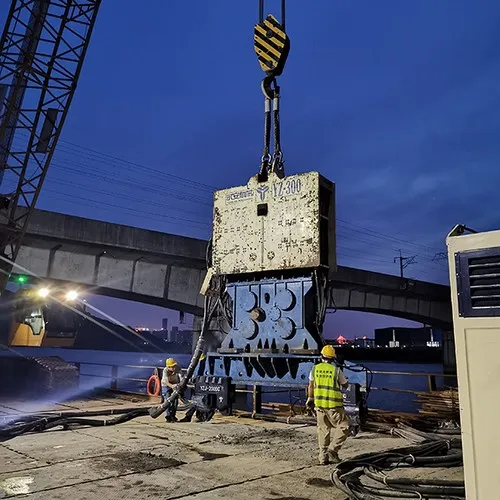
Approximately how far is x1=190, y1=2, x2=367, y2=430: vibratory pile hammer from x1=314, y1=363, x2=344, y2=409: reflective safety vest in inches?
49.1

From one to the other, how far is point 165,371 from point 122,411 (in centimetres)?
151

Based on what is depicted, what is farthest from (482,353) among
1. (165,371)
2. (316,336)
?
(165,371)

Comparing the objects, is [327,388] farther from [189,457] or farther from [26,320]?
[26,320]

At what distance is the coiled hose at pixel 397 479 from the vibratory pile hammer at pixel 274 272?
5.55ft

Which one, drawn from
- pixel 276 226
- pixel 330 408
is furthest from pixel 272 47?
pixel 330 408

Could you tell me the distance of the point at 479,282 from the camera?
8.57 feet

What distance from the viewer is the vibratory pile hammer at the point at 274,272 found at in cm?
839

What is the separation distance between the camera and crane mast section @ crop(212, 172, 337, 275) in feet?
27.6

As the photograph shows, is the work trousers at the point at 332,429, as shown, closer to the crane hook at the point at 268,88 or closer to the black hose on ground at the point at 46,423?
the black hose on ground at the point at 46,423

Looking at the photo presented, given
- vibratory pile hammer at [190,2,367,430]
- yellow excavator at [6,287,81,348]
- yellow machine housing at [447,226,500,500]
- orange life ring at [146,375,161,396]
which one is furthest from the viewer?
yellow excavator at [6,287,81,348]

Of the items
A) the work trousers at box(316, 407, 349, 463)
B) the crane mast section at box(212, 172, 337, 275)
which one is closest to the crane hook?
the crane mast section at box(212, 172, 337, 275)

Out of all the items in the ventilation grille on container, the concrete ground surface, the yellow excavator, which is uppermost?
the yellow excavator

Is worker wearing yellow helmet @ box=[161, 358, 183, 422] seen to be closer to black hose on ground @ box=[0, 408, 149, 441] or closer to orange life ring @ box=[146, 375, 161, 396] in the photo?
black hose on ground @ box=[0, 408, 149, 441]

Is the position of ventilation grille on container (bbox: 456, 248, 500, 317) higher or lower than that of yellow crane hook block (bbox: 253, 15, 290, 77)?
lower
